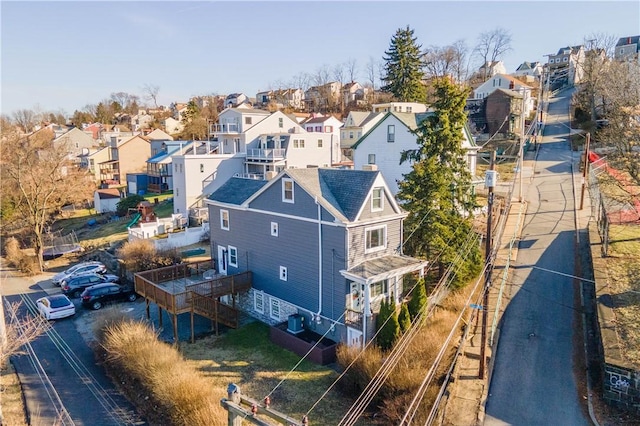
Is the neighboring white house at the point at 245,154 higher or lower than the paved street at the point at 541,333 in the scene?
higher

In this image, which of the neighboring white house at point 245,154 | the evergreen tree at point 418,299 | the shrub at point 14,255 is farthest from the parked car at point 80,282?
the evergreen tree at point 418,299

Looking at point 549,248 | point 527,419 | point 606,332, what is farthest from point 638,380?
point 549,248

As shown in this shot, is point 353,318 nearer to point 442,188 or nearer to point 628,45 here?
point 442,188

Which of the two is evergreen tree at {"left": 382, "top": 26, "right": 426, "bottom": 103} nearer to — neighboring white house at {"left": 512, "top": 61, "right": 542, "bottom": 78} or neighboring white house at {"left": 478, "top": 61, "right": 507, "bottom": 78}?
neighboring white house at {"left": 478, "top": 61, "right": 507, "bottom": 78}

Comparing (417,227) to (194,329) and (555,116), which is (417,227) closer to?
(194,329)

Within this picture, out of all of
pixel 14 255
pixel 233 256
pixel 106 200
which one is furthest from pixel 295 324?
pixel 106 200

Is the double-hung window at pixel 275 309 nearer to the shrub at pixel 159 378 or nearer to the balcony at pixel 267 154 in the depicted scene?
the shrub at pixel 159 378

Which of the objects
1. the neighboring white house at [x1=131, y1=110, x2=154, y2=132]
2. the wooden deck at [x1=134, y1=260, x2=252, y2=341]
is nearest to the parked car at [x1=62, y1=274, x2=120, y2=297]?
the wooden deck at [x1=134, y1=260, x2=252, y2=341]
